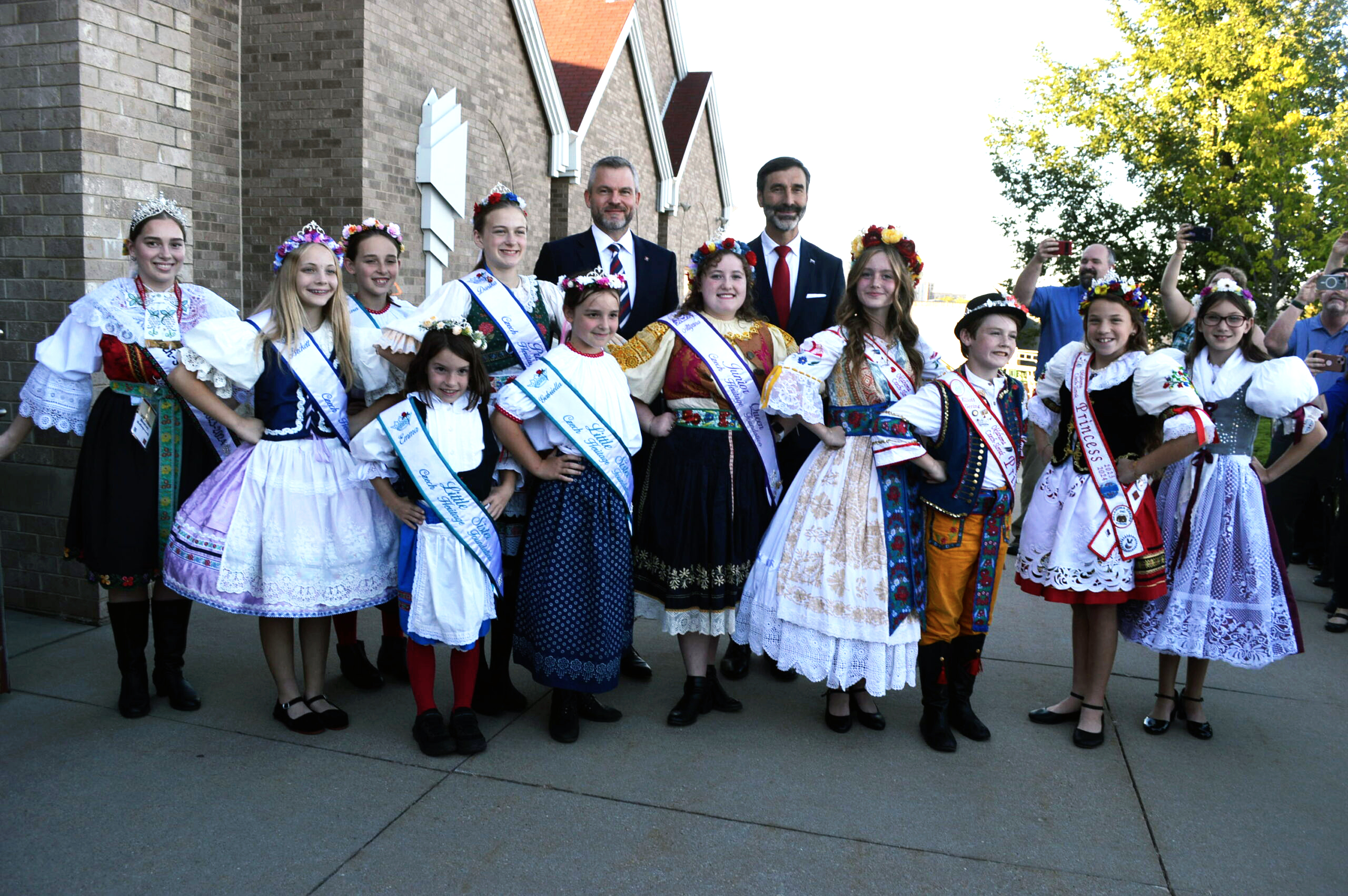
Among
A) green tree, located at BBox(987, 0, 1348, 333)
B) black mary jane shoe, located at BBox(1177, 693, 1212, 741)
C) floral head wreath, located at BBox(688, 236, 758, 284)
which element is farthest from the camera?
green tree, located at BBox(987, 0, 1348, 333)

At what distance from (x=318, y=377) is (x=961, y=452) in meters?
2.32

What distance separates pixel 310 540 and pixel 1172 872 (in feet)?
9.61

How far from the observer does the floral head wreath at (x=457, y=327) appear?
3.29m

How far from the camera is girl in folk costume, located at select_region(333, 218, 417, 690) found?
3.72 m

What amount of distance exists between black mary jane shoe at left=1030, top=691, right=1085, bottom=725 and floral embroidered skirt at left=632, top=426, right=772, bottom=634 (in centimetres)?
132

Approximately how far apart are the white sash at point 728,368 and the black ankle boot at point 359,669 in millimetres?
1856

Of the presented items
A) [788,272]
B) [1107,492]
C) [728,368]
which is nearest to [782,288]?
[788,272]

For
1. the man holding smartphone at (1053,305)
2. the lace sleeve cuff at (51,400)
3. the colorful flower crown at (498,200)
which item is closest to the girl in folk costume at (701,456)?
the colorful flower crown at (498,200)

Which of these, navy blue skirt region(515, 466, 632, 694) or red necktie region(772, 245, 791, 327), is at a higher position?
red necktie region(772, 245, 791, 327)

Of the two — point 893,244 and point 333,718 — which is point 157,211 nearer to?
point 333,718

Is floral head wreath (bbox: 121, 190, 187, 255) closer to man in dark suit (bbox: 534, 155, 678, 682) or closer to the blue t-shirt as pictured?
man in dark suit (bbox: 534, 155, 678, 682)

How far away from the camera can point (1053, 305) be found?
621 cm

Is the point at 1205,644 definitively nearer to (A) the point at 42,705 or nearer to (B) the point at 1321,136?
(A) the point at 42,705

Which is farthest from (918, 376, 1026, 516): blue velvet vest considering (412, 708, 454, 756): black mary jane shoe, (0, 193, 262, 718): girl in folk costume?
(0, 193, 262, 718): girl in folk costume
